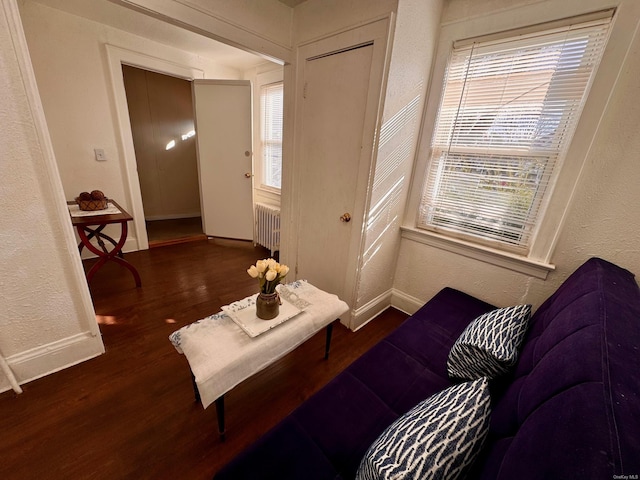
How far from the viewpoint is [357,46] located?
5.39ft

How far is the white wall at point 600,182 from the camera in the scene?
127 cm

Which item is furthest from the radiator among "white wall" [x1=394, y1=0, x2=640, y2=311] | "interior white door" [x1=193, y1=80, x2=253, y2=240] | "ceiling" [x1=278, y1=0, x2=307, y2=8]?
"white wall" [x1=394, y1=0, x2=640, y2=311]

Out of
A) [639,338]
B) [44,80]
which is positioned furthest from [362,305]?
[44,80]

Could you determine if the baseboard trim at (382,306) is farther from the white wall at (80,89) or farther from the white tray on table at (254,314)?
the white wall at (80,89)

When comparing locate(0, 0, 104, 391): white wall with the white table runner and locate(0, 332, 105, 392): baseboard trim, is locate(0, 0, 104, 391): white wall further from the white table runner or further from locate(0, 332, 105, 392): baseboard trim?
the white table runner

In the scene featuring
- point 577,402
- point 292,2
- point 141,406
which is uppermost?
point 292,2

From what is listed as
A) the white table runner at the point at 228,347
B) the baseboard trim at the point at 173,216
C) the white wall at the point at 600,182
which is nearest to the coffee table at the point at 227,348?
the white table runner at the point at 228,347

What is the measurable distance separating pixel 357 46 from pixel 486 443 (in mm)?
2066

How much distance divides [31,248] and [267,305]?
1.27 m

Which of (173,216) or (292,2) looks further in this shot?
(173,216)

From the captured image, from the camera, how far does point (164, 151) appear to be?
4.40m

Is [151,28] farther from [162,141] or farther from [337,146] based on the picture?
[337,146]

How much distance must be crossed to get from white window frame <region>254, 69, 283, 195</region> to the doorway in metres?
1.32

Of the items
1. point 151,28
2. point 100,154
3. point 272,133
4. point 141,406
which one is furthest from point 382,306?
point 151,28
